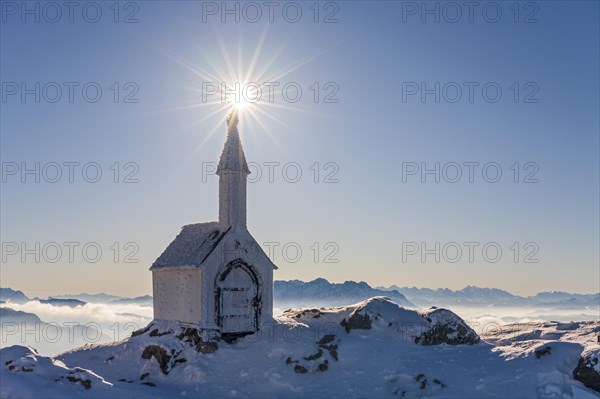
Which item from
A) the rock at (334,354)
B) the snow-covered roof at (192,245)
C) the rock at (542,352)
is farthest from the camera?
the snow-covered roof at (192,245)

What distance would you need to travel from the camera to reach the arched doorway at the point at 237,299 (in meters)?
36.4

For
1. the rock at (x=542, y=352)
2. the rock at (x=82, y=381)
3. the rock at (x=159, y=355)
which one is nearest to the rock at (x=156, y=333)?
the rock at (x=159, y=355)

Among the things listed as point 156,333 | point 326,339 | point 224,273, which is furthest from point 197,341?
point 326,339

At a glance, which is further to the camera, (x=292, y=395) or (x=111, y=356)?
(x=111, y=356)

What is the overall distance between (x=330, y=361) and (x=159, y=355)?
9.74 metres

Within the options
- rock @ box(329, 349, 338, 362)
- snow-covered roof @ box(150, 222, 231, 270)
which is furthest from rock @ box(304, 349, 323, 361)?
snow-covered roof @ box(150, 222, 231, 270)

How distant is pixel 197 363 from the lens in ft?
106

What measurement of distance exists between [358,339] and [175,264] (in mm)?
12445

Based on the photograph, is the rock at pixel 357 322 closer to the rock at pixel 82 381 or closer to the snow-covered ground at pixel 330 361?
the snow-covered ground at pixel 330 361

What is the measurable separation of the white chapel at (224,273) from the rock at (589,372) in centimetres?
1786

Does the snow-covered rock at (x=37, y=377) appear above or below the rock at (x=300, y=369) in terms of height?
above

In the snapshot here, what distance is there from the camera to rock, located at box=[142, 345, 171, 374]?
33.1 m

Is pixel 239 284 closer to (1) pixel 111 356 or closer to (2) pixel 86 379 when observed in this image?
(1) pixel 111 356

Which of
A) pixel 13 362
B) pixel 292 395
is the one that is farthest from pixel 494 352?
pixel 13 362
